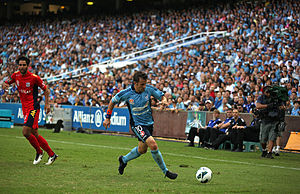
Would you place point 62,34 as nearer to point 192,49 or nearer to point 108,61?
point 108,61

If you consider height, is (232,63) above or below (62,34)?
below

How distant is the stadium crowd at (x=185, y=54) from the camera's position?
864 inches

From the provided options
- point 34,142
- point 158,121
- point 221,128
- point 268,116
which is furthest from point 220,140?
point 34,142

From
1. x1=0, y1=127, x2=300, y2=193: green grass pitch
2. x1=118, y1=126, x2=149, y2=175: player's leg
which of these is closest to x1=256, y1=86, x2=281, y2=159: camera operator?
x1=0, y1=127, x2=300, y2=193: green grass pitch

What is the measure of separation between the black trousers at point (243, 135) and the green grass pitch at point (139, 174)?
2.32 m

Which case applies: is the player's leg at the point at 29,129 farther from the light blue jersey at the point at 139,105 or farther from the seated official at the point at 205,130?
the seated official at the point at 205,130

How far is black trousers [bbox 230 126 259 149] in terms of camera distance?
17156 mm

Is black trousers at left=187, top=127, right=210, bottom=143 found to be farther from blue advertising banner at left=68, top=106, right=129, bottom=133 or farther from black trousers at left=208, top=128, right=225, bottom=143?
blue advertising banner at left=68, top=106, right=129, bottom=133

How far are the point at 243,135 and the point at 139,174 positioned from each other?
25.7 feet

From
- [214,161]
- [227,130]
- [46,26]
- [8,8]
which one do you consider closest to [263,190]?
[214,161]

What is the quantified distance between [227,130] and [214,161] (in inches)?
179

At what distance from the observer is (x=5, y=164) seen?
436 inches

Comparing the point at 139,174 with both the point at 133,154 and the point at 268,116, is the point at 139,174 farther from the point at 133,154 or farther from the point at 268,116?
the point at 268,116

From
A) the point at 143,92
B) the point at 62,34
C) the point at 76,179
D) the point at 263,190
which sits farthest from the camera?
the point at 62,34
